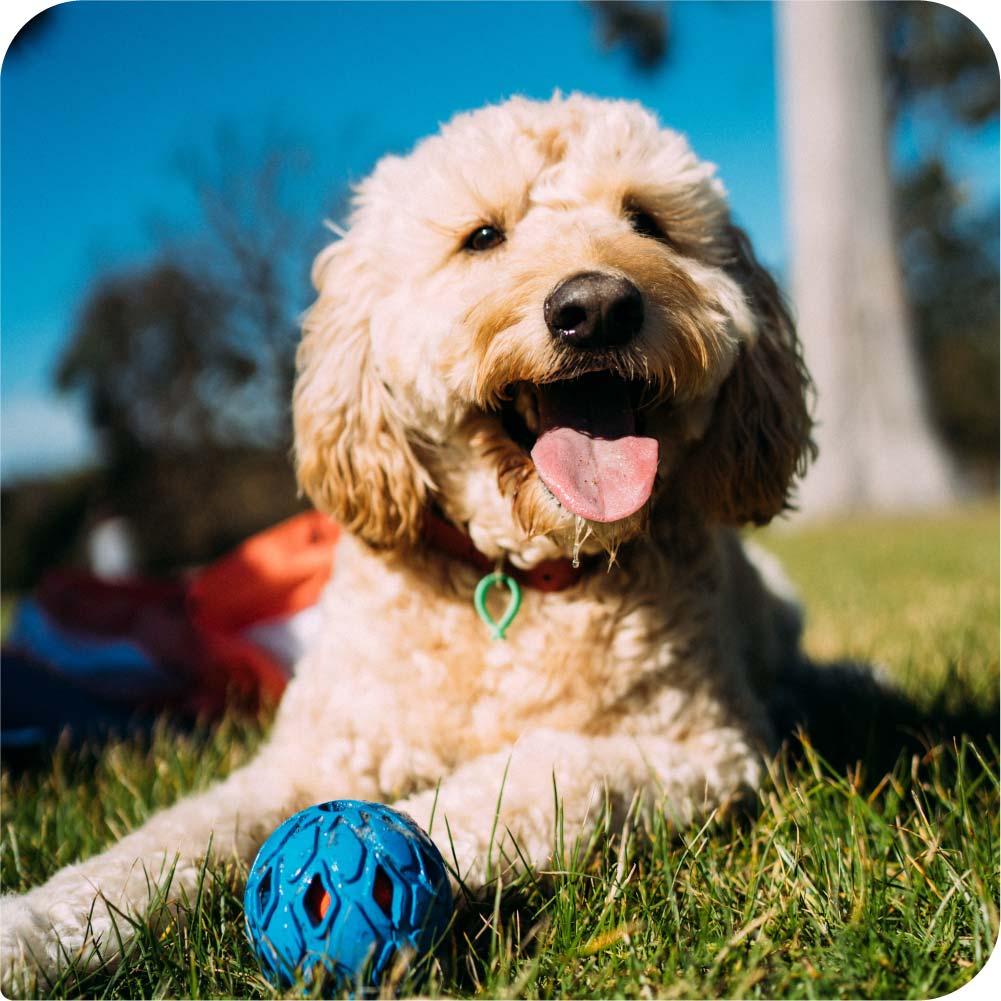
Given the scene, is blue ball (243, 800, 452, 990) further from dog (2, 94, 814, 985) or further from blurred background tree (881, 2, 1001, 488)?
blurred background tree (881, 2, 1001, 488)

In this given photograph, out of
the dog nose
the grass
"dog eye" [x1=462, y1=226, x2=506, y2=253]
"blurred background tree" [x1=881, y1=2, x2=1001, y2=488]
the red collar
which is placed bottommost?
"blurred background tree" [x1=881, y1=2, x2=1001, y2=488]

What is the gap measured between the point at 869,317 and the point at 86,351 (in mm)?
8522

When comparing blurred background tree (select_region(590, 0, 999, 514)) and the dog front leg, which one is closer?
the dog front leg

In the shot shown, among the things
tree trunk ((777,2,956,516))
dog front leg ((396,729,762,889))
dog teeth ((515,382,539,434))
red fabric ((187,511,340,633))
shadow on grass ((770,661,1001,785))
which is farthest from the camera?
tree trunk ((777,2,956,516))

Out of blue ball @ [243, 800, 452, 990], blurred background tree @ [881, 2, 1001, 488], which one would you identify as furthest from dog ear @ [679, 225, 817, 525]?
blurred background tree @ [881, 2, 1001, 488]

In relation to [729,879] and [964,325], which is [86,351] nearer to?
[729,879]

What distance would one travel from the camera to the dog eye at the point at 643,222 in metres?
2.41

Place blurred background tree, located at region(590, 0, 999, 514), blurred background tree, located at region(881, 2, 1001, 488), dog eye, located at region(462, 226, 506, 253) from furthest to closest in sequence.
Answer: blurred background tree, located at region(881, 2, 1001, 488), blurred background tree, located at region(590, 0, 999, 514), dog eye, located at region(462, 226, 506, 253)

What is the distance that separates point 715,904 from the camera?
174cm

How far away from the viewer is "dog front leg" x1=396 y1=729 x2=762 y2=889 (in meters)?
1.86

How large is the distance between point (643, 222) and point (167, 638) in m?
2.72

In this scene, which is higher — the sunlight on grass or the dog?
the dog

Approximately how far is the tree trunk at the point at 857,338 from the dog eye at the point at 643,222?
21.2 ft

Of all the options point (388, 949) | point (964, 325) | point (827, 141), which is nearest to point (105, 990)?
point (388, 949)
